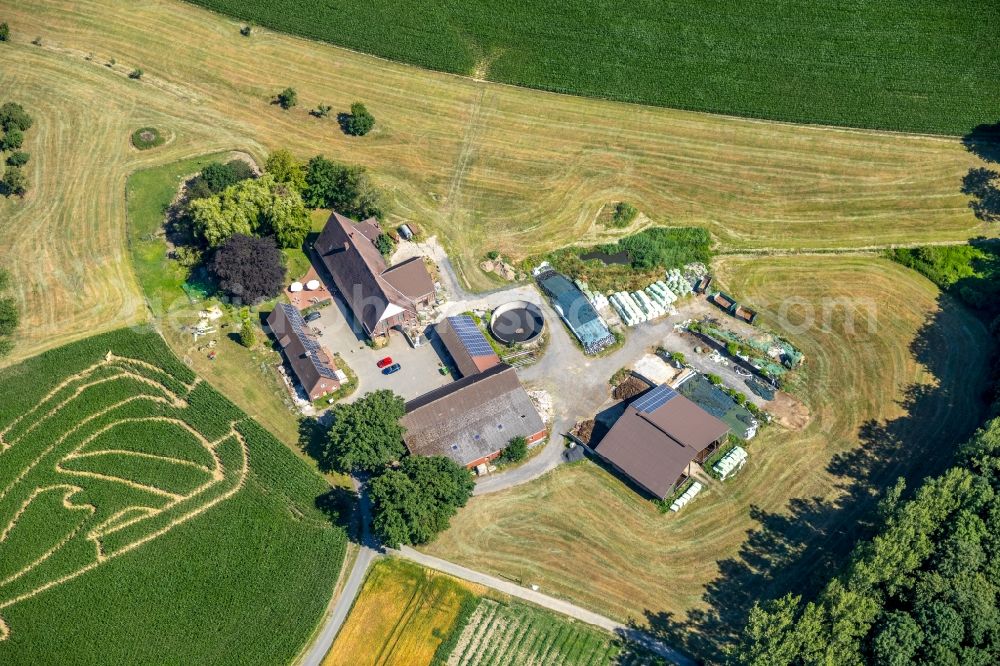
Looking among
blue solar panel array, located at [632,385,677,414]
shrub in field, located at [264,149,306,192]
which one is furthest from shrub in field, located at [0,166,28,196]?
blue solar panel array, located at [632,385,677,414]

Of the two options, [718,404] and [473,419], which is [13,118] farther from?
[718,404]

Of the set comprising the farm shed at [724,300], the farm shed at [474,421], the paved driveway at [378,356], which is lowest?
the farm shed at [724,300]

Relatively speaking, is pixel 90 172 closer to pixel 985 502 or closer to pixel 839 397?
pixel 839 397

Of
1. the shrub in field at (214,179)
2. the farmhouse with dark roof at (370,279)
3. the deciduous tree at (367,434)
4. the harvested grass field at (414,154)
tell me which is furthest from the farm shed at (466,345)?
the shrub in field at (214,179)

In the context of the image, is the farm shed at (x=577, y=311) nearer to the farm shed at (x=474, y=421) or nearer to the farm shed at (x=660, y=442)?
the farm shed at (x=660, y=442)

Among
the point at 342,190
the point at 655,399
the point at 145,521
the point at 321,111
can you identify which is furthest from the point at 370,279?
the point at 655,399

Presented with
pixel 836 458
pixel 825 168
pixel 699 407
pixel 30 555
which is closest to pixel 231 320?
pixel 30 555
